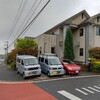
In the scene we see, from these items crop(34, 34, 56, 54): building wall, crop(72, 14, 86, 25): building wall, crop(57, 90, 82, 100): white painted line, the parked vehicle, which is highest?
crop(72, 14, 86, 25): building wall

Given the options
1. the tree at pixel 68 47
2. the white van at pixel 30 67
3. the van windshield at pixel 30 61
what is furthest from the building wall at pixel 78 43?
the white van at pixel 30 67

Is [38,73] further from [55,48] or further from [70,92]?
[55,48]

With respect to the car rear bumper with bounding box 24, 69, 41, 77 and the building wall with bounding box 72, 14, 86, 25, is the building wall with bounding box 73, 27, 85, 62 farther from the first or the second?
the car rear bumper with bounding box 24, 69, 41, 77

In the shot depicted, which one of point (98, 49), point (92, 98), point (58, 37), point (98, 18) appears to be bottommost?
point (92, 98)

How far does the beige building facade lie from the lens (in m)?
24.6

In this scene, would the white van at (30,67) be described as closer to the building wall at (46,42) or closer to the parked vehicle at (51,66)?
the parked vehicle at (51,66)

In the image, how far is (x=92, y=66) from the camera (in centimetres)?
1988

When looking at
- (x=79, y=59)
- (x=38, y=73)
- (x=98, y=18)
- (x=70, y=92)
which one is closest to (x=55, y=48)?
(x=79, y=59)

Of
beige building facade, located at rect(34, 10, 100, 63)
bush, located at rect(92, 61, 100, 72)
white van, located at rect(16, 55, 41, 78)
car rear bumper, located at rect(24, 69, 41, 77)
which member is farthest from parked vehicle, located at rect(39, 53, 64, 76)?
beige building facade, located at rect(34, 10, 100, 63)

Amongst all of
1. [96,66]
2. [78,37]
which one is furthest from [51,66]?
[78,37]

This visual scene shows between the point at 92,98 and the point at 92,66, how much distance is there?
11544 millimetres

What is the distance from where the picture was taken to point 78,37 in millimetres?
26844

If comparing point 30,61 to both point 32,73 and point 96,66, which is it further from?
point 96,66

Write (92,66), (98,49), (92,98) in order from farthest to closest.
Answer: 1. (98,49)
2. (92,66)
3. (92,98)
